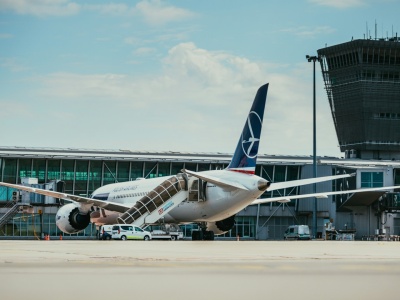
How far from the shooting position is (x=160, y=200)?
54.4 m

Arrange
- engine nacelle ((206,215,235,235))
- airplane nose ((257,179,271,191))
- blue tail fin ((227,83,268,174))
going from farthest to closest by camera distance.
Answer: engine nacelle ((206,215,235,235)) < blue tail fin ((227,83,268,174)) < airplane nose ((257,179,271,191))

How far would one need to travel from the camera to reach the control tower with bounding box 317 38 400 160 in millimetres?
145125

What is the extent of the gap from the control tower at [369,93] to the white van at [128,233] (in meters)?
98.2

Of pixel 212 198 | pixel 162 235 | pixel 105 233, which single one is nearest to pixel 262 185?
pixel 212 198

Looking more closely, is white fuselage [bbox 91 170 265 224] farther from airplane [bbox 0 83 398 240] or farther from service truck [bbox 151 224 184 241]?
service truck [bbox 151 224 184 241]

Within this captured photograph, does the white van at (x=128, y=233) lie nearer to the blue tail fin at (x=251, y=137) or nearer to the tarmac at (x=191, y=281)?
the blue tail fin at (x=251, y=137)

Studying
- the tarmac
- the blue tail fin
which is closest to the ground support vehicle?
the blue tail fin

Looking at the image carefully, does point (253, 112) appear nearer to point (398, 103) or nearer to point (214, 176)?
point (214, 176)

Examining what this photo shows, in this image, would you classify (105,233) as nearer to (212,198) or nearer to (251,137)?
(212,198)

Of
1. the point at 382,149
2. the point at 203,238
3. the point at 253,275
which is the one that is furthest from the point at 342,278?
the point at 382,149

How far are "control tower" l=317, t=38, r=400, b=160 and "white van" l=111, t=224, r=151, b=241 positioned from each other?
9822cm

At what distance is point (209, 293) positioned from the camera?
1016 centimetres

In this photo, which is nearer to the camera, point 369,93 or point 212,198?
point 212,198

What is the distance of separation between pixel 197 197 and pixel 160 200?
8.60 ft
